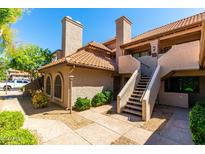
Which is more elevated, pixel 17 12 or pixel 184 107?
pixel 17 12

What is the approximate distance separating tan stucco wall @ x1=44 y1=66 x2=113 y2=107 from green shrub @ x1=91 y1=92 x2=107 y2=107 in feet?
1.25

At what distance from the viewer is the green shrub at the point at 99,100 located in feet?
31.4

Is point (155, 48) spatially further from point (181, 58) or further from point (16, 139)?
point (16, 139)

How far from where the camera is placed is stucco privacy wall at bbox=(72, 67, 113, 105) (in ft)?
29.1

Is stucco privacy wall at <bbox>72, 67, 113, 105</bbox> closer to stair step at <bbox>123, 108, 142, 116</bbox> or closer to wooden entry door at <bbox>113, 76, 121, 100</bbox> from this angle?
wooden entry door at <bbox>113, 76, 121, 100</bbox>

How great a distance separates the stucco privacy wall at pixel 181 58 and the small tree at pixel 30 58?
1487 cm

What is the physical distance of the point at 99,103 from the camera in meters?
9.65

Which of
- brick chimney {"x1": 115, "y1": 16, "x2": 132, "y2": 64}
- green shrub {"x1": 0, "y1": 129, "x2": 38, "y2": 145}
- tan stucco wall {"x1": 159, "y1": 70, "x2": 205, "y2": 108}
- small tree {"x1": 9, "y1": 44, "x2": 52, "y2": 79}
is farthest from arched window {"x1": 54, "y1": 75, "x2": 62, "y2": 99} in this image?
tan stucco wall {"x1": 159, "y1": 70, "x2": 205, "y2": 108}

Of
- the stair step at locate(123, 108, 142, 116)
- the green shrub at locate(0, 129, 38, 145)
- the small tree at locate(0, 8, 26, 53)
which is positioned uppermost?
the small tree at locate(0, 8, 26, 53)

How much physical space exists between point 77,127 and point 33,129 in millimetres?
1912
